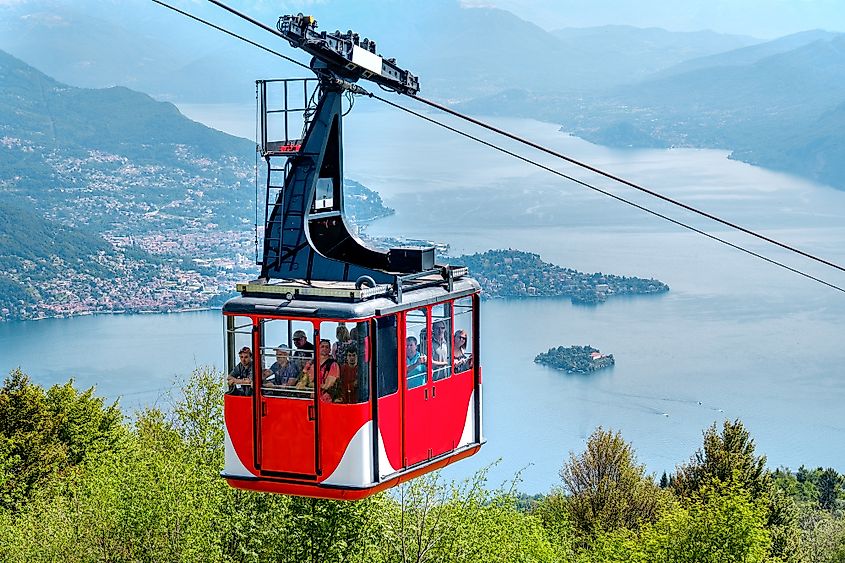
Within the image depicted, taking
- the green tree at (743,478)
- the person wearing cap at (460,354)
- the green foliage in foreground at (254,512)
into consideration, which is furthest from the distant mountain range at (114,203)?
the person wearing cap at (460,354)

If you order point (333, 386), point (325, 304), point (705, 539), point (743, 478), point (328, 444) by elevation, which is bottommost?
point (743, 478)

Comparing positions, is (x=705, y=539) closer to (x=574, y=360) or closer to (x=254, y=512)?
(x=254, y=512)

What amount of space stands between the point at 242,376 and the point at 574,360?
6812 cm

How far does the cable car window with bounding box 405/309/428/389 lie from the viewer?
8.87m

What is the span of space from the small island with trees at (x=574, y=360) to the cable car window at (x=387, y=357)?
66300 mm

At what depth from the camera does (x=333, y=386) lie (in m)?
8.52

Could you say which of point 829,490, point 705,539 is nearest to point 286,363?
point 705,539

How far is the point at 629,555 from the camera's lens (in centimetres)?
2341

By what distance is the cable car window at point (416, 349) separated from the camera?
29.1 ft

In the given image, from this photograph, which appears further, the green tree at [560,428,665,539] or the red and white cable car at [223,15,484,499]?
the green tree at [560,428,665,539]

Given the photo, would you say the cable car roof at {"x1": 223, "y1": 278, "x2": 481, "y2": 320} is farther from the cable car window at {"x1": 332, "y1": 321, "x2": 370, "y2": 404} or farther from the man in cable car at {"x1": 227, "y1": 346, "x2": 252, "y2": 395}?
the man in cable car at {"x1": 227, "y1": 346, "x2": 252, "y2": 395}

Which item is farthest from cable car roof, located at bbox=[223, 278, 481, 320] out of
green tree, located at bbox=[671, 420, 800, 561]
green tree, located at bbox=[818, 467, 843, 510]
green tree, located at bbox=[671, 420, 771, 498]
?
green tree, located at bbox=[818, 467, 843, 510]

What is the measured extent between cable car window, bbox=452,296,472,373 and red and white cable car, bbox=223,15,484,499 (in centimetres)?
1

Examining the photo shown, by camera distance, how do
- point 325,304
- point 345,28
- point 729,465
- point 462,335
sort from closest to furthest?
point 325,304 < point 462,335 < point 729,465 < point 345,28
